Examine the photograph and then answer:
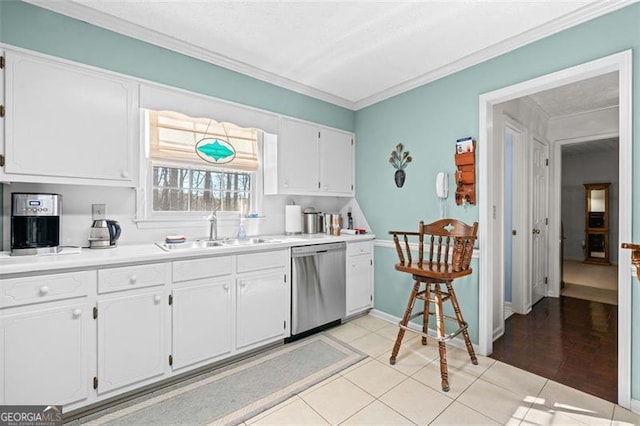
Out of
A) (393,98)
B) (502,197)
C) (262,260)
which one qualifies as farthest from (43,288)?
(502,197)

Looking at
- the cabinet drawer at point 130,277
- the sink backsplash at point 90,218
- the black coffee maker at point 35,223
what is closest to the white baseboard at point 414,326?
the sink backsplash at point 90,218

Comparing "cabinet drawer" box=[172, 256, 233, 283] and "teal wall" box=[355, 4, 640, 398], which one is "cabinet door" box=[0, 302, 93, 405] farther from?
"teal wall" box=[355, 4, 640, 398]

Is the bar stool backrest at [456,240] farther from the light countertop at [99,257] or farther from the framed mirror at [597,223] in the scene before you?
the framed mirror at [597,223]

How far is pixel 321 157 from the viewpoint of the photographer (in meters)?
3.43

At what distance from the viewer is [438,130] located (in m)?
2.93

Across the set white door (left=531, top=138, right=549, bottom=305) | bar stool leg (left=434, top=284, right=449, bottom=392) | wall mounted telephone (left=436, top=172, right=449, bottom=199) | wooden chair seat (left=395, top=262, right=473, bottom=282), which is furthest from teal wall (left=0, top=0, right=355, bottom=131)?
white door (left=531, top=138, right=549, bottom=305)

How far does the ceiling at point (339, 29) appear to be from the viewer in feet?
6.56

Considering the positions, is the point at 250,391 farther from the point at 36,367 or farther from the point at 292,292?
the point at 36,367

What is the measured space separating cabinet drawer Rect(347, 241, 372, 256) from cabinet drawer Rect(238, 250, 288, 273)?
2.82ft

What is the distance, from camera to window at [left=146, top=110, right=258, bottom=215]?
2422mm

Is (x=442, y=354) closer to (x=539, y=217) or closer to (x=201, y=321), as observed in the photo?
(x=201, y=321)

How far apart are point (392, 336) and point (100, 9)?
12.0 ft

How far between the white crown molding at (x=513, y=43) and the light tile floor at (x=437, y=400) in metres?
2.63

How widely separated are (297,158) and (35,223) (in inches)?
86.1
